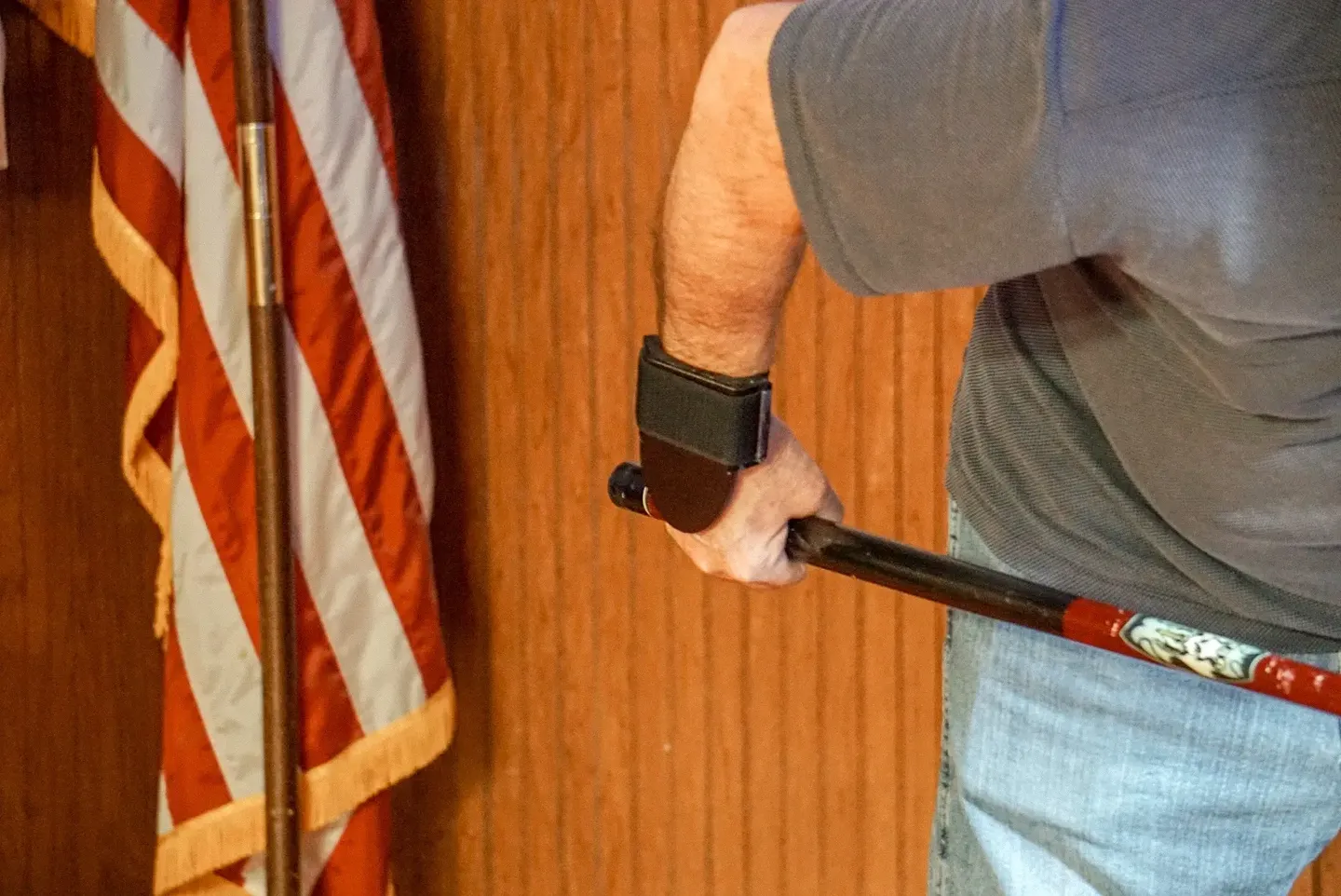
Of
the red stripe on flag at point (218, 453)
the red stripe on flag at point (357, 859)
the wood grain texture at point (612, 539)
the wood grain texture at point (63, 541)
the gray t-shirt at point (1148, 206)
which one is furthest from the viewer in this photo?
the wood grain texture at point (63, 541)

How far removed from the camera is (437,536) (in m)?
1.82

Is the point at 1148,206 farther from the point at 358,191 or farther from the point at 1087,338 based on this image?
the point at 358,191

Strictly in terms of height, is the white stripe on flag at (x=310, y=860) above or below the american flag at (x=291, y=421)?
below

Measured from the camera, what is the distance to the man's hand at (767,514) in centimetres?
80

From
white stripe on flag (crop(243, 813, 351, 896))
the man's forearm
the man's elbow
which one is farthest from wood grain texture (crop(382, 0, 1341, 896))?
the man's elbow

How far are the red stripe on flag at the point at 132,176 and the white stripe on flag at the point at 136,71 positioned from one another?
0.01 metres

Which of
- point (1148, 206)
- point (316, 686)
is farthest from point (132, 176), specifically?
point (1148, 206)

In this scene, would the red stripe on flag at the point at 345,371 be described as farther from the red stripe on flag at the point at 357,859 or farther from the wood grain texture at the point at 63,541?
the wood grain texture at the point at 63,541

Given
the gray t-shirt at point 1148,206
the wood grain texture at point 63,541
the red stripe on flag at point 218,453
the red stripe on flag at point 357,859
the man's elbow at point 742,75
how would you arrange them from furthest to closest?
1. the wood grain texture at point 63,541
2. the red stripe on flag at point 357,859
3. the red stripe on flag at point 218,453
4. the man's elbow at point 742,75
5. the gray t-shirt at point 1148,206

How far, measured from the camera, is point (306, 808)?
152 cm

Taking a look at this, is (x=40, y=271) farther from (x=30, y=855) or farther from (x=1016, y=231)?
(x=1016, y=231)

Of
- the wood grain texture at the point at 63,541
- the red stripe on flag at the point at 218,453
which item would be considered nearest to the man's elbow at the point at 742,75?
the red stripe on flag at the point at 218,453

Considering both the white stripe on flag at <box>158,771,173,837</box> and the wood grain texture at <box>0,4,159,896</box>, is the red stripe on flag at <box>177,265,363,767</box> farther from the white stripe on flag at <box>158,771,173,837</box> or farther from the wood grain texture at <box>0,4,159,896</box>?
the wood grain texture at <box>0,4,159,896</box>

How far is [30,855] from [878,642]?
4.49ft
